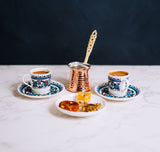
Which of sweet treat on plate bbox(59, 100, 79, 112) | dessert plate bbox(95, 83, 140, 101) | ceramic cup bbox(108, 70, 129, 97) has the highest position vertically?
ceramic cup bbox(108, 70, 129, 97)

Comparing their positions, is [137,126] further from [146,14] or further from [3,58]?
[3,58]

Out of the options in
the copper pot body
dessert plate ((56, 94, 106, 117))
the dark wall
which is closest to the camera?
dessert plate ((56, 94, 106, 117))

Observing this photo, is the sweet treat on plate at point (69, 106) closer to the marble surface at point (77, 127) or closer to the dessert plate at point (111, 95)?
the marble surface at point (77, 127)

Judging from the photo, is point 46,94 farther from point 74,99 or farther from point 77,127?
point 77,127

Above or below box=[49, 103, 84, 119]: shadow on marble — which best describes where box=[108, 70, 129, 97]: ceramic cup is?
above

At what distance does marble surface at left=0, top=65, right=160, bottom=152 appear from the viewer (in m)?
0.71

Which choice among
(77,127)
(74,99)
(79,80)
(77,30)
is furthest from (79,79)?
(77,30)

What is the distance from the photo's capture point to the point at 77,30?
1.67 metres

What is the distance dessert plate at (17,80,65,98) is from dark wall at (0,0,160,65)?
57cm

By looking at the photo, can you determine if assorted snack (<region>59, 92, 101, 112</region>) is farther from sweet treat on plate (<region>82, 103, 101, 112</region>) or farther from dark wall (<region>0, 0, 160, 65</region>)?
dark wall (<region>0, 0, 160, 65</region>)

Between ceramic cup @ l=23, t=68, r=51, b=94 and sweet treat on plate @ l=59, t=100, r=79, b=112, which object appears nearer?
sweet treat on plate @ l=59, t=100, r=79, b=112

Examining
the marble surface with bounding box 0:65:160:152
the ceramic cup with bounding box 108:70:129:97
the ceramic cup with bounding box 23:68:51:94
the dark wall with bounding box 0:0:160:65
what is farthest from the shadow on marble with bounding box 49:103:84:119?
the dark wall with bounding box 0:0:160:65

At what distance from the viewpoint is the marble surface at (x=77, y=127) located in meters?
0.71

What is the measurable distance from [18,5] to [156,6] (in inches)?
37.1
